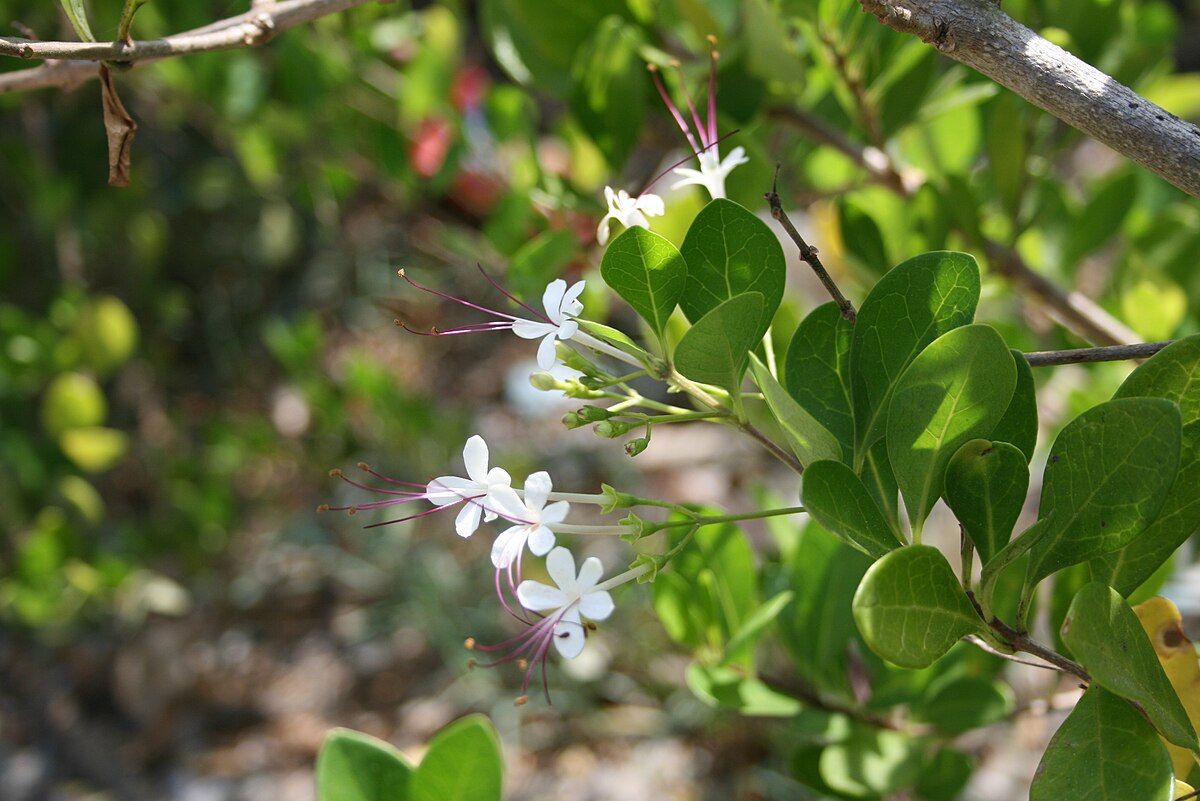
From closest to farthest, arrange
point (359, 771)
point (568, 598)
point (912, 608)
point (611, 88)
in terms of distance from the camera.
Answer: point (912, 608), point (568, 598), point (359, 771), point (611, 88)

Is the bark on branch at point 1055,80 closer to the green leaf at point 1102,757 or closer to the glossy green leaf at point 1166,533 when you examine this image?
the glossy green leaf at point 1166,533

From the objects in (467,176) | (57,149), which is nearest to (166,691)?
(57,149)

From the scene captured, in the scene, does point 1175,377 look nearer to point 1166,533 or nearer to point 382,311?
point 1166,533

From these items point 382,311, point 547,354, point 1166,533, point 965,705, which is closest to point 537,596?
point 547,354

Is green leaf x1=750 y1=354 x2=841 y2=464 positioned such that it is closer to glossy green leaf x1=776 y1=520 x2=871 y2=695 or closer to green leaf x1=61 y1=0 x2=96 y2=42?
glossy green leaf x1=776 y1=520 x2=871 y2=695

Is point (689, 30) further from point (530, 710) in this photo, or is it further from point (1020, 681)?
point (530, 710)

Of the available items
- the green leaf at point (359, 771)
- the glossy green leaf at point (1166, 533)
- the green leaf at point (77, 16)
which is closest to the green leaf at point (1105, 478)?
the glossy green leaf at point (1166, 533)
